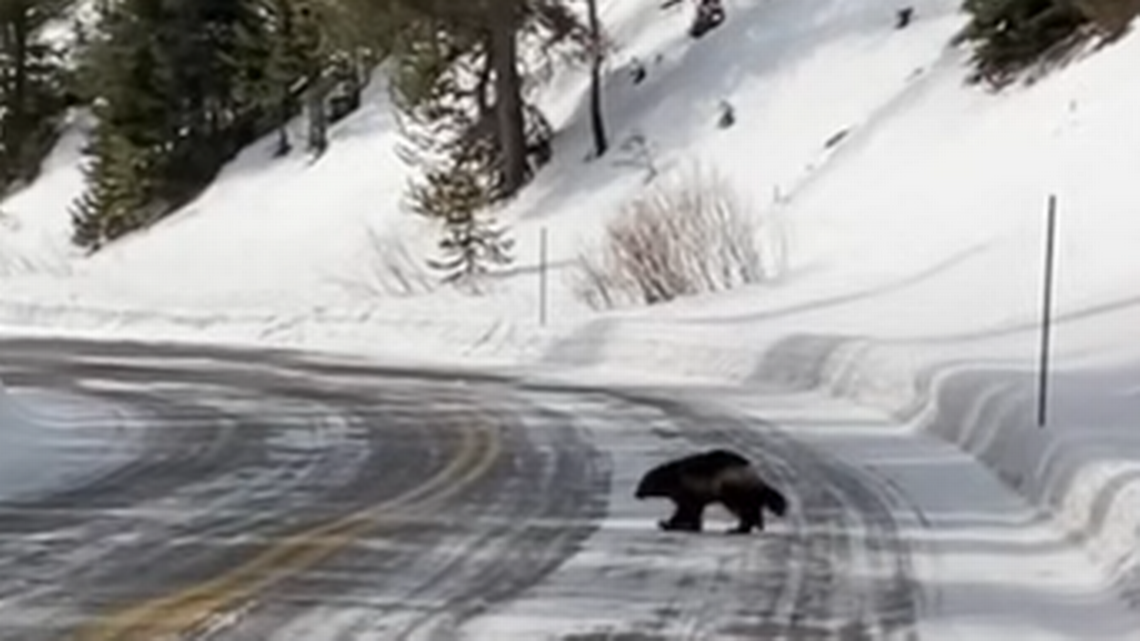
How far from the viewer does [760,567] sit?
1076 centimetres

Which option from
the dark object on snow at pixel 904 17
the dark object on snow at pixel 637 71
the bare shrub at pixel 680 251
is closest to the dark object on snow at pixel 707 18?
the dark object on snow at pixel 637 71

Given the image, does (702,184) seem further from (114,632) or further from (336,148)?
(114,632)

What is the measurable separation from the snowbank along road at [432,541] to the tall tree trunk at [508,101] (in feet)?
91.8

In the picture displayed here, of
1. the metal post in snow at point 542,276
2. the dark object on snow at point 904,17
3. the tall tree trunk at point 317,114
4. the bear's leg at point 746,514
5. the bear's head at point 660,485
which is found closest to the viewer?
the bear's leg at point 746,514

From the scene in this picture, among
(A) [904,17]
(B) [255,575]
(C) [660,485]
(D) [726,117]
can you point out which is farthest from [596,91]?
(B) [255,575]

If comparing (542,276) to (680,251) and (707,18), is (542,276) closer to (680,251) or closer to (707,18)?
(680,251)

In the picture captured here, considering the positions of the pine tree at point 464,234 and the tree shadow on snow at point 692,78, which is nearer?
the pine tree at point 464,234

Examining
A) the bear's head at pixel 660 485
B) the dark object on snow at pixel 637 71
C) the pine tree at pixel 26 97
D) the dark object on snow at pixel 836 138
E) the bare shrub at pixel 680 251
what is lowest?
the bear's head at pixel 660 485

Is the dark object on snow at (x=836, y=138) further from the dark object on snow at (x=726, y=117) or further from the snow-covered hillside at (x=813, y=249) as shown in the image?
the dark object on snow at (x=726, y=117)

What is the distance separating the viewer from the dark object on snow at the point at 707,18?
5350cm

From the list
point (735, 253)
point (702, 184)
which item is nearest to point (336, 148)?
point (702, 184)

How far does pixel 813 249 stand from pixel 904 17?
37.0 feet

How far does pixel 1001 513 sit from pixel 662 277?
23765 mm

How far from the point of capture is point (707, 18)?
53750mm
